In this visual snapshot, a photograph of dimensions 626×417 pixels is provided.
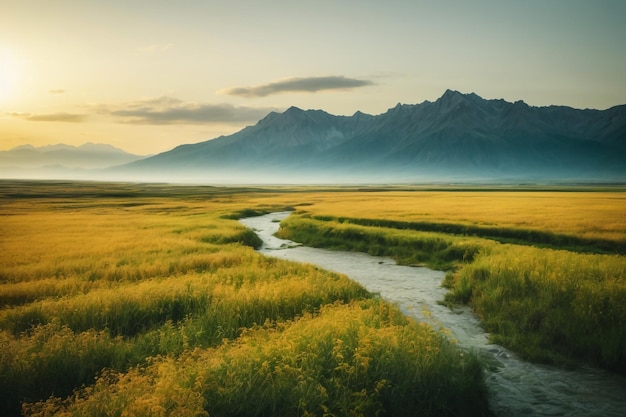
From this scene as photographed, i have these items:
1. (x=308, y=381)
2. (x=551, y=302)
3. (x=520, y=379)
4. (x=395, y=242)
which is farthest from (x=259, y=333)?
(x=395, y=242)

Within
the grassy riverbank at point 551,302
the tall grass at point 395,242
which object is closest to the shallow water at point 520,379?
the grassy riverbank at point 551,302

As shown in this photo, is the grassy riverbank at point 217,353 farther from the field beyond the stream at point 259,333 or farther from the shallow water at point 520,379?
the shallow water at point 520,379

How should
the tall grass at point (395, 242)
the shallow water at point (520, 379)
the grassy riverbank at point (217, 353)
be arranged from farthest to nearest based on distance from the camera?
the tall grass at point (395, 242)
the shallow water at point (520, 379)
the grassy riverbank at point (217, 353)

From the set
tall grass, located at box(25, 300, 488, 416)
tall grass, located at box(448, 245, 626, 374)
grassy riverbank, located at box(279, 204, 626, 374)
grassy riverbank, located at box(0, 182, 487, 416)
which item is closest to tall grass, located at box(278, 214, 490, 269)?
grassy riverbank, located at box(279, 204, 626, 374)

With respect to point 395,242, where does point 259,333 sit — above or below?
above

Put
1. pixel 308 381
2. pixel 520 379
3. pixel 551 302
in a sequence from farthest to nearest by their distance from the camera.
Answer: pixel 551 302 < pixel 520 379 < pixel 308 381

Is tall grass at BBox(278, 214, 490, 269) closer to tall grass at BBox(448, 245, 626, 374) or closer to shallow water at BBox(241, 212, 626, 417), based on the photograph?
shallow water at BBox(241, 212, 626, 417)

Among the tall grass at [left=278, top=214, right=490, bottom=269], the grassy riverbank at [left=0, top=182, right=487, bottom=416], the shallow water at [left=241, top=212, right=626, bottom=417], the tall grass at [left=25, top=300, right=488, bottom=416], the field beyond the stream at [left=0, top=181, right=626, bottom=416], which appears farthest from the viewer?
the tall grass at [left=278, top=214, right=490, bottom=269]

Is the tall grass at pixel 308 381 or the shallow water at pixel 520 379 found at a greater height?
the tall grass at pixel 308 381

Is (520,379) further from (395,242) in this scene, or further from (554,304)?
(395,242)

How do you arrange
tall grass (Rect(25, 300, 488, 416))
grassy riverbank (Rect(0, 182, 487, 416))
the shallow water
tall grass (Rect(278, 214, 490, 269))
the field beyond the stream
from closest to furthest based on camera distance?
tall grass (Rect(25, 300, 488, 416)), grassy riverbank (Rect(0, 182, 487, 416)), the field beyond the stream, the shallow water, tall grass (Rect(278, 214, 490, 269))

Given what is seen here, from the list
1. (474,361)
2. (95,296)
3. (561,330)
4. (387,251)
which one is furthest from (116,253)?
(561,330)

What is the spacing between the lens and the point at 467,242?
88.3 feet

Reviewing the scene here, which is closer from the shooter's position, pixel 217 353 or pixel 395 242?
pixel 217 353
